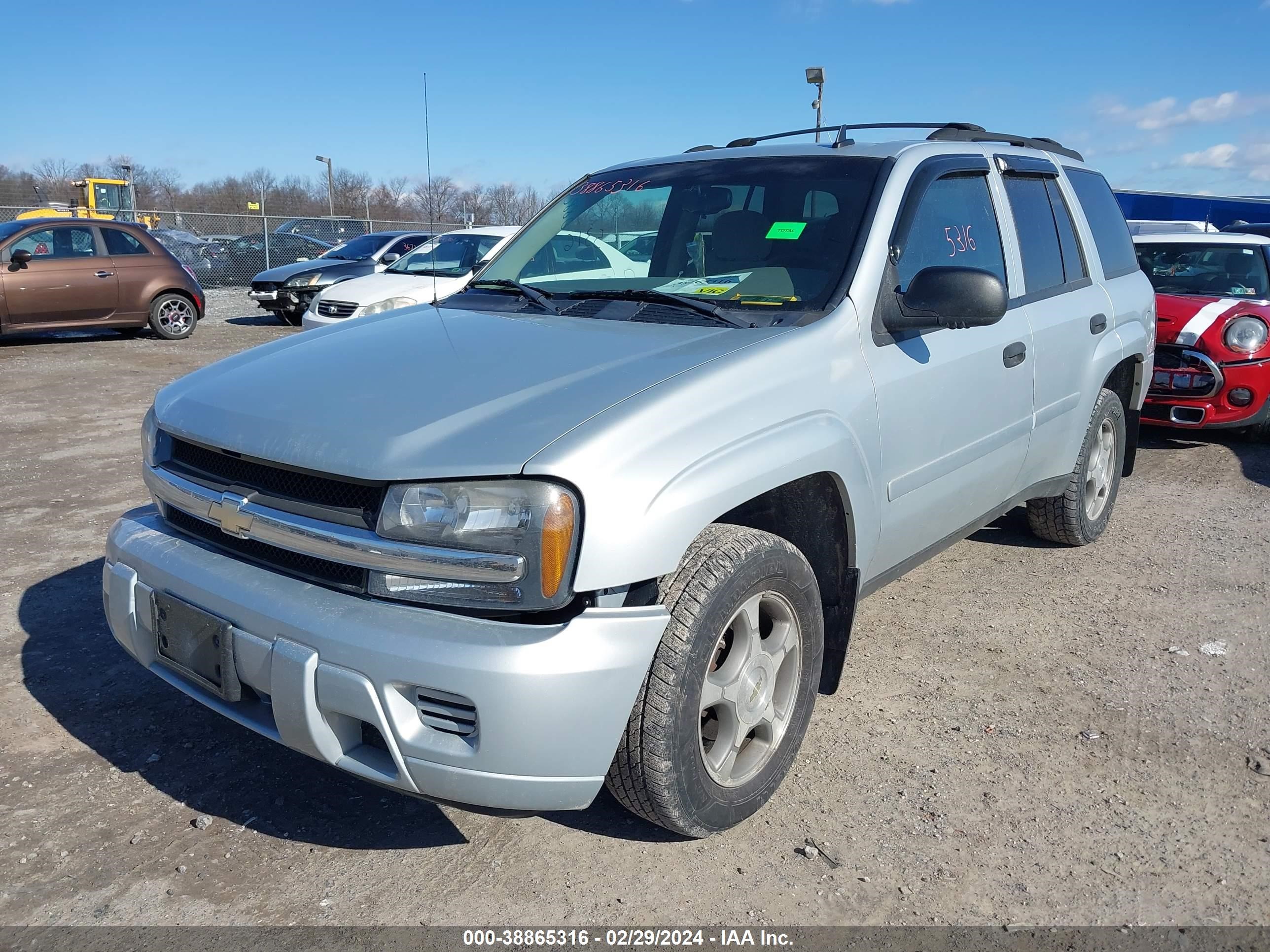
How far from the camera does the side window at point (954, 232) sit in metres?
3.29

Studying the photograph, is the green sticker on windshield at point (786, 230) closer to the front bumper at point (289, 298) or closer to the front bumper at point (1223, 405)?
the front bumper at point (1223, 405)

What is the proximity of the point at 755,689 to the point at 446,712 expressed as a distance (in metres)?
0.91

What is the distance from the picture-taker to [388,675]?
2129 mm

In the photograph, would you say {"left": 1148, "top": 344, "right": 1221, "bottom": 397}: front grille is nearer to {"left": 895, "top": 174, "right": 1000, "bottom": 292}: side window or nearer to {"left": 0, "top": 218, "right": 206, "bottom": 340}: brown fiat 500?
{"left": 895, "top": 174, "right": 1000, "bottom": 292}: side window

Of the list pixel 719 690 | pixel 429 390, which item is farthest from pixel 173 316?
pixel 719 690

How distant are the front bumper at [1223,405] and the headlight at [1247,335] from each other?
0.12 meters

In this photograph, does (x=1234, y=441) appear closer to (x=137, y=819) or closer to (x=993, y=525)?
(x=993, y=525)

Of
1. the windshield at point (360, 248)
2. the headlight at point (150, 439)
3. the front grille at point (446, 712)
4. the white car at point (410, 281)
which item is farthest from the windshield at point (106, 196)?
the front grille at point (446, 712)

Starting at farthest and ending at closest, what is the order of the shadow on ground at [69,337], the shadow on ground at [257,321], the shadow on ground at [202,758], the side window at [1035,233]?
the shadow on ground at [257,321] < the shadow on ground at [69,337] < the side window at [1035,233] < the shadow on ground at [202,758]

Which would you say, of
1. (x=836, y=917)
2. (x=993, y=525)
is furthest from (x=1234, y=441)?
(x=836, y=917)

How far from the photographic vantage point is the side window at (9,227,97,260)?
1229 centimetres

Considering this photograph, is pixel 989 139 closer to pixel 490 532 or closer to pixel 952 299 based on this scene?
pixel 952 299

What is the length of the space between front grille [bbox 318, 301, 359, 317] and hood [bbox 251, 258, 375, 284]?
4205mm

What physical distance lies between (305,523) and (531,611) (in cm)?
60
